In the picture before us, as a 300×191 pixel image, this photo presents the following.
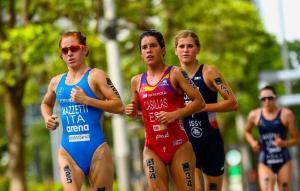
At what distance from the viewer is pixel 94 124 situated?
1045 centimetres

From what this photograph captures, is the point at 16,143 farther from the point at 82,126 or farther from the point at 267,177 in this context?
the point at 82,126

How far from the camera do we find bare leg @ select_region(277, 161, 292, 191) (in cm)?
1597

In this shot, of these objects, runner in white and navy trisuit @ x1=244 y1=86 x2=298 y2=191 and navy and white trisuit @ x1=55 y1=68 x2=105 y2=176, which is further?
runner in white and navy trisuit @ x1=244 y1=86 x2=298 y2=191

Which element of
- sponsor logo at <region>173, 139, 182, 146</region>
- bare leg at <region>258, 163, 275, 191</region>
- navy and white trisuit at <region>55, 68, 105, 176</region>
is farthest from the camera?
bare leg at <region>258, 163, 275, 191</region>

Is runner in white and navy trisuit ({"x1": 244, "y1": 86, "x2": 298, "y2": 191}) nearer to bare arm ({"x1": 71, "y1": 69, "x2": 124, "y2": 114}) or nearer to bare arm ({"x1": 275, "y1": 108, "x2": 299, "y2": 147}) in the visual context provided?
bare arm ({"x1": 275, "y1": 108, "x2": 299, "y2": 147})

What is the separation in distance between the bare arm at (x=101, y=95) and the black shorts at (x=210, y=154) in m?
2.00

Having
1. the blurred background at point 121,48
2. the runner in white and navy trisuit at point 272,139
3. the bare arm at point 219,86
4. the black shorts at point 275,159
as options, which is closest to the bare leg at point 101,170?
the bare arm at point 219,86

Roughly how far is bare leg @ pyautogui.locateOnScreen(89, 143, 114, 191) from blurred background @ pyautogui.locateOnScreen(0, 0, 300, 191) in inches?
549

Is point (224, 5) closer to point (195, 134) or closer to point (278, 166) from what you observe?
point (278, 166)

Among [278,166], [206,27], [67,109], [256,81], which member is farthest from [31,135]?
[67,109]

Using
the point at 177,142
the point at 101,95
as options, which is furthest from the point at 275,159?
the point at 101,95

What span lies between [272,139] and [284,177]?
64cm

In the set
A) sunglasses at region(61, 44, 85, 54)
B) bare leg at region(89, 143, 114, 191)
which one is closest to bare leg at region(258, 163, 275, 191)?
bare leg at region(89, 143, 114, 191)

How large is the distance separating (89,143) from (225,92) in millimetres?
2161
